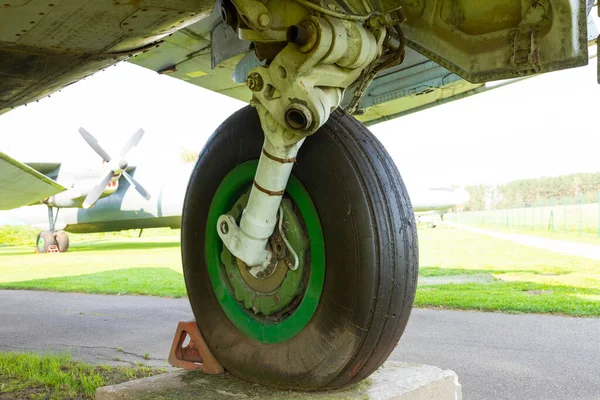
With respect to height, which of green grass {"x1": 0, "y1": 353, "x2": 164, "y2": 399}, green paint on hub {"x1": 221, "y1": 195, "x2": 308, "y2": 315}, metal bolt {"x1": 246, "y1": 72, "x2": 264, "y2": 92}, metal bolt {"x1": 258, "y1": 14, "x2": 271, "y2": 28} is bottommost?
green grass {"x1": 0, "y1": 353, "x2": 164, "y2": 399}

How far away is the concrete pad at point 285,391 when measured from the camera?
5.77 ft

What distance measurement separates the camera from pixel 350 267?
5.43 feet

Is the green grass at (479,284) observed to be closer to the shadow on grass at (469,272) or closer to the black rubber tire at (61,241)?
the shadow on grass at (469,272)

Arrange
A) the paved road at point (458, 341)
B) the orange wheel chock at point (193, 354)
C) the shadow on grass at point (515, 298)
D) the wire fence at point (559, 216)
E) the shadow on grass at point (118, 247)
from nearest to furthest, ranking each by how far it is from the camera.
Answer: the orange wheel chock at point (193, 354) < the paved road at point (458, 341) < the shadow on grass at point (515, 298) < the wire fence at point (559, 216) < the shadow on grass at point (118, 247)

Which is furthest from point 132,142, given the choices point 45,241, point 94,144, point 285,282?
point 285,282

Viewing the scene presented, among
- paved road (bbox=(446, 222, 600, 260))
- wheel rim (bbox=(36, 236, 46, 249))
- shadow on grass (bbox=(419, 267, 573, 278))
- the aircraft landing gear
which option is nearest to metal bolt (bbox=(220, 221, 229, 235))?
shadow on grass (bbox=(419, 267, 573, 278))

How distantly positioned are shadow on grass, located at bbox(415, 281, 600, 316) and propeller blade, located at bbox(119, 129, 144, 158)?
1525cm

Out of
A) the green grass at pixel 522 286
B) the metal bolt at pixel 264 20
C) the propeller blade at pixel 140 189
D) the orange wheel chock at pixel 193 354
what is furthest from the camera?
the propeller blade at pixel 140 189

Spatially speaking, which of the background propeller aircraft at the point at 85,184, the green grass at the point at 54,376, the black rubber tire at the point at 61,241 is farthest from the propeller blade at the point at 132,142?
the green grass at the point at 54,376

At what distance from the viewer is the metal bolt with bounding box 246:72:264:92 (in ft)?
5.57

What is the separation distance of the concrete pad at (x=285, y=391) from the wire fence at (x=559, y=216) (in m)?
15.5

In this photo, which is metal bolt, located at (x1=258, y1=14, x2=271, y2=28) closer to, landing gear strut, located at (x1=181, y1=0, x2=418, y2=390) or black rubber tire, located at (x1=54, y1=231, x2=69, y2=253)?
landing gear strut, located at (x1=181, y1=0, x2=418, y2=390)

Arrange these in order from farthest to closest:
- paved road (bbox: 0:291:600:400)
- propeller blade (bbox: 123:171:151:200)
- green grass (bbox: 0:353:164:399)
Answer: propeller blade (bbox: 123:171:151:200), paved road (bbox: 0:291:600:400), green grass (bbox: 0:353:164:399)

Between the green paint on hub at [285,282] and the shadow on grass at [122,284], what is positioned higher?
the green paint on hub at [285,282]
